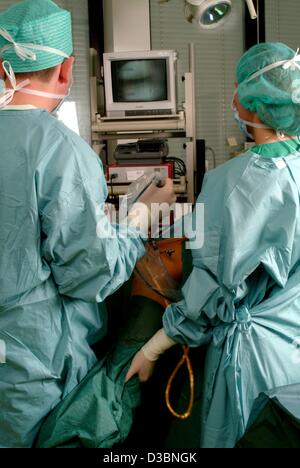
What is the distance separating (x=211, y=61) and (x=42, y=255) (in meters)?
3.53

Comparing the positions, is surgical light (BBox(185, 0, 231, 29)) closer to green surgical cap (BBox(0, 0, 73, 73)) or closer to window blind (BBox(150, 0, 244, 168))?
green surgical cap (BBox(0, 0, 73, 73))

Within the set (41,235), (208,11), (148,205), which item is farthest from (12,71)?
(208,11)

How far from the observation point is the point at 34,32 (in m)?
1.11

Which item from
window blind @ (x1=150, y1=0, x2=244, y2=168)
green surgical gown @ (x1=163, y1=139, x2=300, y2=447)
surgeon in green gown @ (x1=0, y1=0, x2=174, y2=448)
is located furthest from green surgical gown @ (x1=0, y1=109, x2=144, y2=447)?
window blind @ (x1=150, y1=0, x2=244, y2=168)

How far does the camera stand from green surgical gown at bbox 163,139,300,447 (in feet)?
3.55

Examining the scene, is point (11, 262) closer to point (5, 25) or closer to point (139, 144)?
point (5, 25)

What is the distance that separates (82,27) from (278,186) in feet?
10.9

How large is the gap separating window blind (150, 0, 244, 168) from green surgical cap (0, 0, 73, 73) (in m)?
2.92

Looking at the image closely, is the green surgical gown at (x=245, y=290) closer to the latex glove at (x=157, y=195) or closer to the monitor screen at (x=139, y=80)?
the latex glove at (x=157, y=195)

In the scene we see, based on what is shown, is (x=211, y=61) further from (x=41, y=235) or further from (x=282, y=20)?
(x=41, y=235)

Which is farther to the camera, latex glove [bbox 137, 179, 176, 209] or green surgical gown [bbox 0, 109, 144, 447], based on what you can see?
latex glove [bbox 137, 179, 176, 209]

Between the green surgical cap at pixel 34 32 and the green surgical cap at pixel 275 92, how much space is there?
0.51 metres

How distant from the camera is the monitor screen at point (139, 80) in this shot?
290 cm
